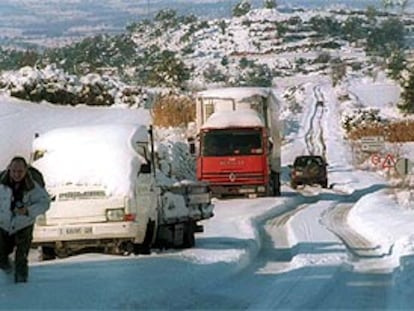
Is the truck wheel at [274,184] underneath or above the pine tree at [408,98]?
underneath

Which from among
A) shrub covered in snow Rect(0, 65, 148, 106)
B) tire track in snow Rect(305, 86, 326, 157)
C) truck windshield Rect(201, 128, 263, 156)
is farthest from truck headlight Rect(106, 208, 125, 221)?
tire track in snow Rect(305, 86, 326, 157)

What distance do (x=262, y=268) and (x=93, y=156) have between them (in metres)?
3.53

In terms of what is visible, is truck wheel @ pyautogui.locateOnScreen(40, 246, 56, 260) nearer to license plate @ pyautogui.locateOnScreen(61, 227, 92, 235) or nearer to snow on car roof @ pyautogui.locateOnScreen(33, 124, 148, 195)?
license plate @ pyautogui.locateOnScreen(61, 227, 92, 235)

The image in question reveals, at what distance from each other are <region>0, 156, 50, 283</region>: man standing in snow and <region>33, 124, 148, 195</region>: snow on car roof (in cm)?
409

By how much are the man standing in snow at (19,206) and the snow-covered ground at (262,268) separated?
0.50 meters

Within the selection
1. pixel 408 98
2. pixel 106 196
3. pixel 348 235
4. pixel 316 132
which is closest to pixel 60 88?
pixel 408 98

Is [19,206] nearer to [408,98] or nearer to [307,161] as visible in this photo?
[307,161]

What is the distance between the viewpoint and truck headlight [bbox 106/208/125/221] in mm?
19000

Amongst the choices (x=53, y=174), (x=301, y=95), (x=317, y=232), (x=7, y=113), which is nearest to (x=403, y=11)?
(x=317, y=232)

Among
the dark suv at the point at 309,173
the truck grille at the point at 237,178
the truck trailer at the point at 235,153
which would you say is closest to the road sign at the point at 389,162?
the dark suv at the point at 309,173

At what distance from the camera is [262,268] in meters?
18.7

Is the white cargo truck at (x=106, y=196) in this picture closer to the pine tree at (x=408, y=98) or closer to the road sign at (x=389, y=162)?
the road sign at (x=389, y=162)

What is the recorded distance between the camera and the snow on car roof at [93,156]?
19.4 metres

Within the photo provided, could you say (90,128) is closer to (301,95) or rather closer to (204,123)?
(204,123)
